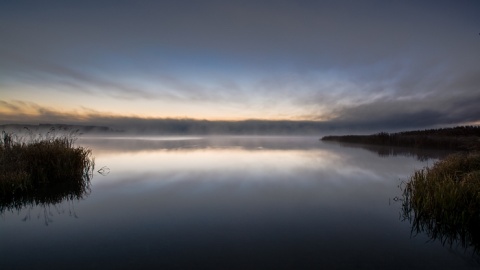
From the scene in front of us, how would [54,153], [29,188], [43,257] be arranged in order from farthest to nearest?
[54,153], [29,188], [43,257]

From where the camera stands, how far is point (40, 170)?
10.2 metres

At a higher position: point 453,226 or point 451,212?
point 451,212

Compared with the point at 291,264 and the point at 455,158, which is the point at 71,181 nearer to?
the point at 291,264

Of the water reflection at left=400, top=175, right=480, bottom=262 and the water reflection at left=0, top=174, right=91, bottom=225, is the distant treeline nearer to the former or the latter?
the water reflection at left=400, top=175, right=480, bottom=262

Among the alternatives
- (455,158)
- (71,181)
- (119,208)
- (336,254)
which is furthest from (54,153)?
(455,158)

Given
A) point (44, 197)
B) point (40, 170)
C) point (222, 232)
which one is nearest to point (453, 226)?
point (222, 232)

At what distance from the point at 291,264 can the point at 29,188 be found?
9.17m

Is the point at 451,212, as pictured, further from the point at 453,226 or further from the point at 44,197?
the point at 44,197

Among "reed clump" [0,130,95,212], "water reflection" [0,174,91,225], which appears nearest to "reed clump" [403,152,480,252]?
"water reflection" [0,174,91,225]

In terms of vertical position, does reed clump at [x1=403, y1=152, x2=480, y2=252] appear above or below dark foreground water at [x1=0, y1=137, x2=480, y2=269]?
above

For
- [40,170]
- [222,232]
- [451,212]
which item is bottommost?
[222,232]

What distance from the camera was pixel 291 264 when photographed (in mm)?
4516

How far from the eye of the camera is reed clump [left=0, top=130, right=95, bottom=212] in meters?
8.42

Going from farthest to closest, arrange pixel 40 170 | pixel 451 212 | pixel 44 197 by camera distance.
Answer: pixel 40 170 → pixel 44 197 → pixel 451 212
